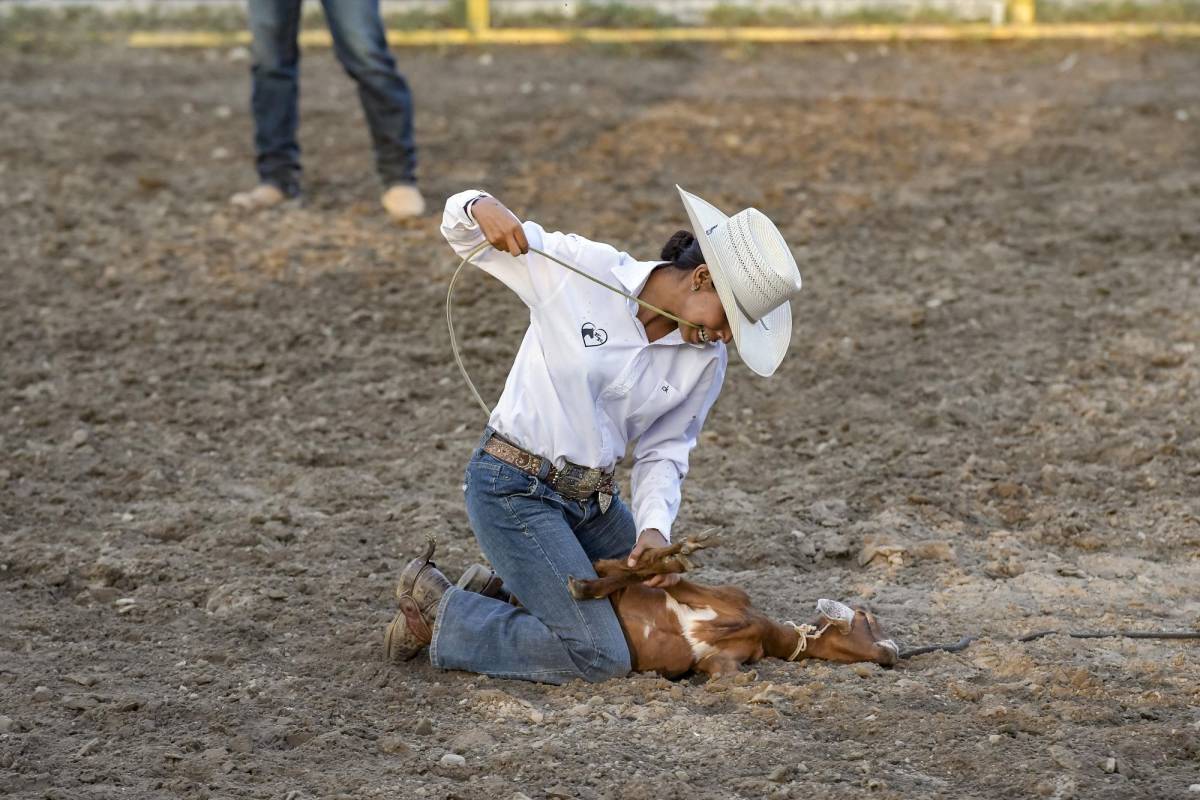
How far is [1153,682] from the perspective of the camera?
11.6 ft

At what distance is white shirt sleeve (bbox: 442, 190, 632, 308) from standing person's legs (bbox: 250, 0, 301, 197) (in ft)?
11.5

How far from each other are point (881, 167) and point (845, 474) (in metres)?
3.13

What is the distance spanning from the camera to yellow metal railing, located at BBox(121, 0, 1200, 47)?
9.85 metres

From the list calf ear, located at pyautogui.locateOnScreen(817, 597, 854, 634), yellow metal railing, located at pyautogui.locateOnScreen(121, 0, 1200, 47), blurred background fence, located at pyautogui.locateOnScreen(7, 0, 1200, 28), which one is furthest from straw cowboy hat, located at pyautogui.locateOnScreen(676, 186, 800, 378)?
blurred background fence, located at pyautogui.locateOnScreen(7, 0, 1200, 28)

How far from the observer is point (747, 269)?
3377 millimetres

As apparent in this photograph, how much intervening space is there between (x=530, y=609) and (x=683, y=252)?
91cm

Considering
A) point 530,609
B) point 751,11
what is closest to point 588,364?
point 530,609

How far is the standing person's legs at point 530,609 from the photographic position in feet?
11.8

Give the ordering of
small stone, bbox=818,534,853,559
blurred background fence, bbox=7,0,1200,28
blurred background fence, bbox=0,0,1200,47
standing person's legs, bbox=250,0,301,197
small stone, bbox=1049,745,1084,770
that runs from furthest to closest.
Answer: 1. blurred background fence, bbox=7,0,1200,28
2. blurred background fence, bbox=0,0,1200,47
3. standing person's legs, bbox=250,0,301,197
4. small stone, bbox=818,534,853,559
5. small stone, bbox=1049,745,1084,770

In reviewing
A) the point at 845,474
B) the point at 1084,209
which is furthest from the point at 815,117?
the point at 845,474

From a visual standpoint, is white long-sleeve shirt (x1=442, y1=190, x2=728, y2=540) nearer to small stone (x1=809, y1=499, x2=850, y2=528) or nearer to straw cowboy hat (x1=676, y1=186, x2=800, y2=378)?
straw cowboy hat (x1=676, y1=186, x2=800, y2=378)

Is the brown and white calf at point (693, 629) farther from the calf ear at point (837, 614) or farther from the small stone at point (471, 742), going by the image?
the small stone at point (471, 742)

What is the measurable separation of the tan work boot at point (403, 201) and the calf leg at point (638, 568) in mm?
3650

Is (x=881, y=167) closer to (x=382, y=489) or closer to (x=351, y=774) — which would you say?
(x=382, y=489)
